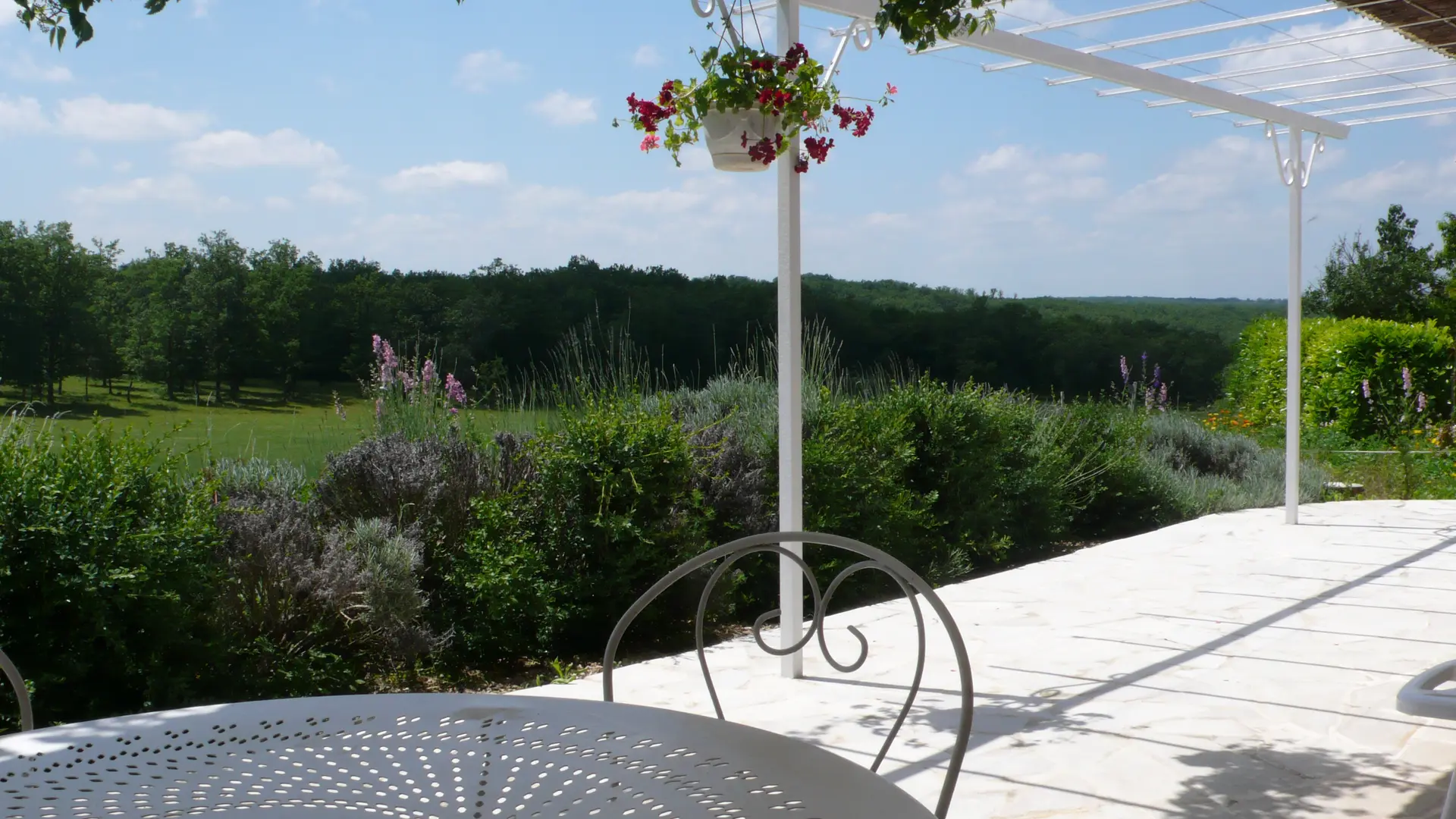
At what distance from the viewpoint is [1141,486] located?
7.55 metres

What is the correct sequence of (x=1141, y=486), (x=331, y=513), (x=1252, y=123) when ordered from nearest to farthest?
(x=331, y=513) < (x=1252, y=123) < (x=1141, y=486)

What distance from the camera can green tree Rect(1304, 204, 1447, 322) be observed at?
57.1 feet

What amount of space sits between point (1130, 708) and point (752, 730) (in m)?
2.48

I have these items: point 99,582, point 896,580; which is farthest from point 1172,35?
point 99,582

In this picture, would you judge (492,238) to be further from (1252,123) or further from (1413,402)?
(1413,402)

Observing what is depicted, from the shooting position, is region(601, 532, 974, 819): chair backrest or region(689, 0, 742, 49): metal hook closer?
region(601, 532, 974, 819): chair backrest

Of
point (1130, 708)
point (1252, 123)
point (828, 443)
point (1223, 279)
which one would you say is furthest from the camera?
point (1223, 279)

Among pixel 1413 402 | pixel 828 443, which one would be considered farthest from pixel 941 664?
pixel 1413 402

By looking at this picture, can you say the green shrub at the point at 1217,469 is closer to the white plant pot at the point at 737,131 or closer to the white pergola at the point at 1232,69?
the white pergola at the point at 1232,69

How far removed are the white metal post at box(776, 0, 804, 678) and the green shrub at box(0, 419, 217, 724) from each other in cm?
174

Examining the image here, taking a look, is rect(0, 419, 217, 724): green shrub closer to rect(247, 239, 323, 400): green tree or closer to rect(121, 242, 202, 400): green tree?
rect(121, 242, 202, 400): green tree

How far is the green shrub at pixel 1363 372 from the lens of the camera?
10.3 meters

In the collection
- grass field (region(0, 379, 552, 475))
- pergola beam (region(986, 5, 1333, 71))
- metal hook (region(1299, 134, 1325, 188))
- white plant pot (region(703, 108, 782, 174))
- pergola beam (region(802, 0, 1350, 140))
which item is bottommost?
grass field (region(0, 379, 552, 475))

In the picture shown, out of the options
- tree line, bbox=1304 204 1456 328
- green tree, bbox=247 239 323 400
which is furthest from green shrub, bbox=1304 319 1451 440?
green tree, bbox=247 239 323 400
